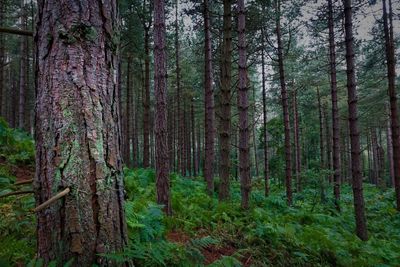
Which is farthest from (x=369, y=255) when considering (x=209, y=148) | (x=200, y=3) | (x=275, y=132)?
(x=275, y=132)

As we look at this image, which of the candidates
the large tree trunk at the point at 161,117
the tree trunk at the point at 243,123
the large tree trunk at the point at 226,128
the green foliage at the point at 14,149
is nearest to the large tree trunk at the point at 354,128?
the tree trunk at the point at 243,123

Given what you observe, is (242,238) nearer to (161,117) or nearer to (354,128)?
(161,117)

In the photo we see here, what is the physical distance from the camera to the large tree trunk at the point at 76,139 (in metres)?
1.80

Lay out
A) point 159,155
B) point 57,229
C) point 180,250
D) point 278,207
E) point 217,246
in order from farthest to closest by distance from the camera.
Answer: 1. point 278,207
2. point 159,155
3. point 217,246
4. point 180,250
5. point 57,229

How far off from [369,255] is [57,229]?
657 cm

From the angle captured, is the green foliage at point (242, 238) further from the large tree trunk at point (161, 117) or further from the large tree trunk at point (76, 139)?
the large tree trunk at point (76, 139)

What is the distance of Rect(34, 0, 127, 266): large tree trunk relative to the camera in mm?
1798

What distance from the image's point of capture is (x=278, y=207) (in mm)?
10812

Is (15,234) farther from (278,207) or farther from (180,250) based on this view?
(278,207)

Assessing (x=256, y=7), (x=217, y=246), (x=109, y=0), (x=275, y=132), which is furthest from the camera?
(x=275, y=132)

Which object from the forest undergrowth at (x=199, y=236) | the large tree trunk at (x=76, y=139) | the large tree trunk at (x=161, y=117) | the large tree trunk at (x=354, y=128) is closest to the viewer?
the large tree trunk at (x=76, y=139)

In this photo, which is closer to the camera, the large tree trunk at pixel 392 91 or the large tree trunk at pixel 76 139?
the large tree trunk at pixel 76 139

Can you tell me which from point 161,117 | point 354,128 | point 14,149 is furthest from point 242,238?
point 14,149

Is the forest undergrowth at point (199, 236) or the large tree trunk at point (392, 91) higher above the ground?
the large tree trunk at point (392, 91)
